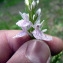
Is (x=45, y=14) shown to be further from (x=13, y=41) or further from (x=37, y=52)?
(x=37, y=52)

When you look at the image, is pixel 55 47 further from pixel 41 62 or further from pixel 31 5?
pixel 31 5

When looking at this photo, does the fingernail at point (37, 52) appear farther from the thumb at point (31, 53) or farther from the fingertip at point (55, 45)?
the fingertip at point (55, 45)

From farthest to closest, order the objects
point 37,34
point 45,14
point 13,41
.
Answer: point 45,14 < point 13,41 < point 37,34

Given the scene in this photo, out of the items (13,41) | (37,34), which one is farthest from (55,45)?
(37,34)

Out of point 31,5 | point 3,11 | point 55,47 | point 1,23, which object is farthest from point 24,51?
point 3,11

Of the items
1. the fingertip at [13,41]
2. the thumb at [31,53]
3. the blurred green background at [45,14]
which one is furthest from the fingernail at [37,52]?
the blurred green background at [45,14]
